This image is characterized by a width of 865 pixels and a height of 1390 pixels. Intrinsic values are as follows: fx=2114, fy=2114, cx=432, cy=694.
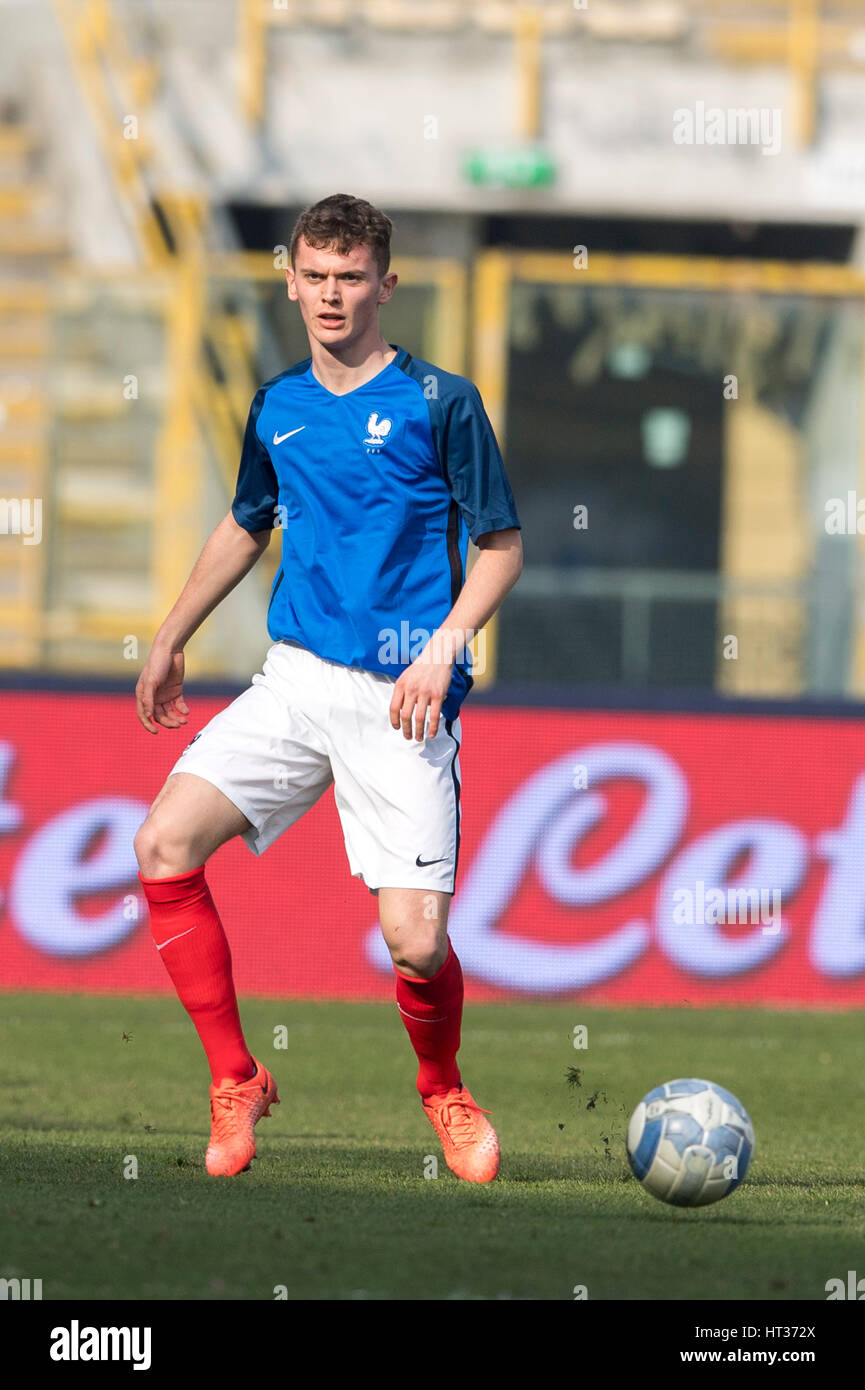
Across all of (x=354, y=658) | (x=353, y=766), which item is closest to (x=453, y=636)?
(x=354, y=658)

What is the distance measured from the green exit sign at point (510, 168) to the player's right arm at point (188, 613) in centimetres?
1087

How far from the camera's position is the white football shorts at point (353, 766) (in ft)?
15.7

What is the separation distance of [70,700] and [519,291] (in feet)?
19.5

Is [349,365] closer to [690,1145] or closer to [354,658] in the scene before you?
[354,658]

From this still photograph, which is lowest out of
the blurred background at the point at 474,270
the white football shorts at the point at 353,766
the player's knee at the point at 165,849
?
the player's knee at the point at 165,849

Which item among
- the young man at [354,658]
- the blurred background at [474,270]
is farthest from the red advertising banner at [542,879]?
the young man at [354,658]

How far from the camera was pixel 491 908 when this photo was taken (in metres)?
10.6

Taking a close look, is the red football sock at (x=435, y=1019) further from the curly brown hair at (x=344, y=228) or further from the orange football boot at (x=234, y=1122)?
the curly brown hair at (x=344, y=228)

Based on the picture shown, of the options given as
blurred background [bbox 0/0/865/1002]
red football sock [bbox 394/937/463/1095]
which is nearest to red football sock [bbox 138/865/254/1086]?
red football sock [bbox 394/937/463/1095]

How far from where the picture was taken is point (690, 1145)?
4406 millimetres

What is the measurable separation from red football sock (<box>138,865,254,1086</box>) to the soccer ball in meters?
0.95

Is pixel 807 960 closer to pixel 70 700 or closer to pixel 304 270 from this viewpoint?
pixel 70 700

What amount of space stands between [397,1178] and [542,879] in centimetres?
585
